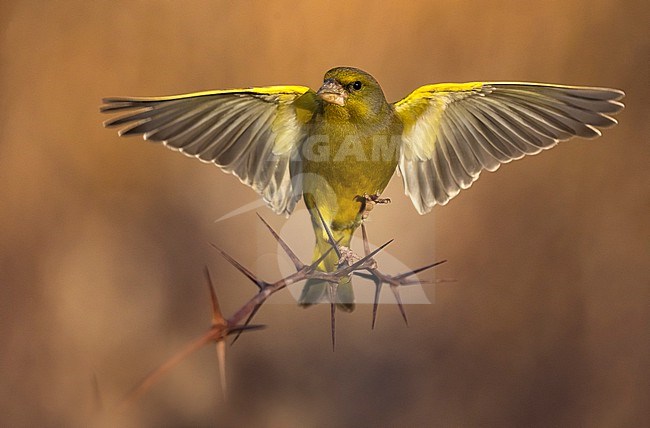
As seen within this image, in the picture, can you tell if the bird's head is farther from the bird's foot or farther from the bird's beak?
the bird's foot

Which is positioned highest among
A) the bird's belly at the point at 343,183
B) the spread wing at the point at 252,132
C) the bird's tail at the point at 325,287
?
the spread wing at the point at 252,132

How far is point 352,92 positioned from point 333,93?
0.04 meters

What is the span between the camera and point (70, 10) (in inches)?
71.9

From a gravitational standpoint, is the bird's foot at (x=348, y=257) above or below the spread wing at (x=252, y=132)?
below

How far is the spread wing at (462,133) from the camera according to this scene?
883 millimetres

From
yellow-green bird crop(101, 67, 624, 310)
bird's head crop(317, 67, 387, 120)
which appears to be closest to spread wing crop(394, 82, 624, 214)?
yellow-green bird crop(101, 67, 624, 310)

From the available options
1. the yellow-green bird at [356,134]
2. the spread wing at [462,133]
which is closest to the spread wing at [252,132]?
the yellow-green bird at [356,134]

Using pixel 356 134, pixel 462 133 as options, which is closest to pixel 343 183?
pixel 356 134

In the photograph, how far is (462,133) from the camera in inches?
37.7

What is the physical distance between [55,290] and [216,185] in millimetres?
453

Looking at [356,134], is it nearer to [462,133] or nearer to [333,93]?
[333,93]

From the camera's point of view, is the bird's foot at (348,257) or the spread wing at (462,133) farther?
the spread wing at (462,133)

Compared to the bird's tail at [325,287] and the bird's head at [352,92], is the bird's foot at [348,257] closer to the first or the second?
the bird's tail at [325,287]

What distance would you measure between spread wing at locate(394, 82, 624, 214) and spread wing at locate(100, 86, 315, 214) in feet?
0.42
